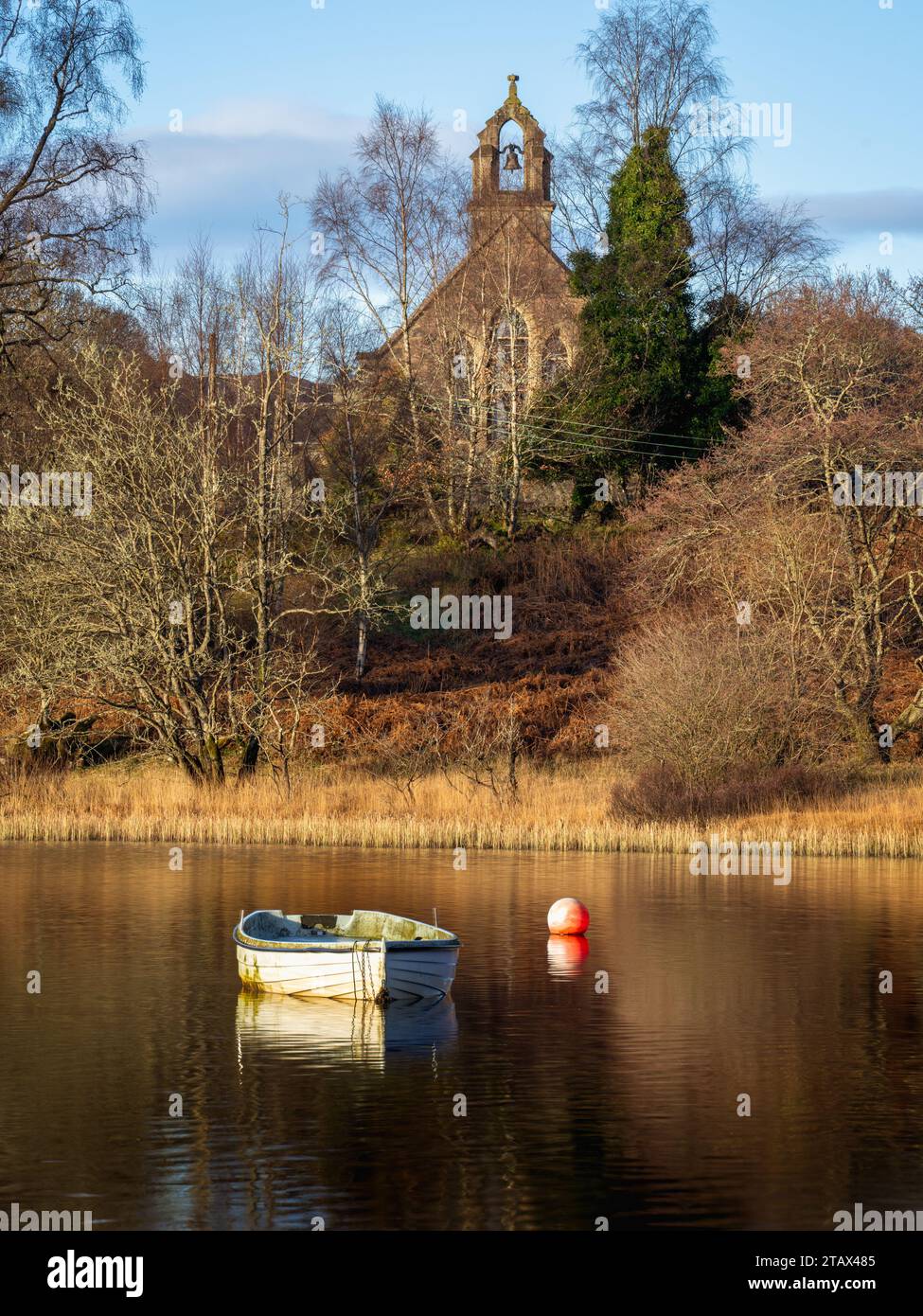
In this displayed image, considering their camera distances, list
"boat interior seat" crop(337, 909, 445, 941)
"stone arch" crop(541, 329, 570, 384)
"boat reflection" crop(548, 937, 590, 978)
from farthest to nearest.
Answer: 1. "stone arch" crop(541, 329, 570, 384)
2. "boat reflection" crop(548, 937, 590, 978)
3. "boat interior seat" crop(337, 909, 445, 941)

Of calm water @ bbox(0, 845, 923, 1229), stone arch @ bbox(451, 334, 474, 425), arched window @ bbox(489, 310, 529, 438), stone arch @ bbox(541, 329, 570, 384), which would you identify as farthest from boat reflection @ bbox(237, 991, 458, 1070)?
stone arch @ bbox(541, 329, 570, 384)

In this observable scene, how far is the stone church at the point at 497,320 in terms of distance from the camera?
210 feet

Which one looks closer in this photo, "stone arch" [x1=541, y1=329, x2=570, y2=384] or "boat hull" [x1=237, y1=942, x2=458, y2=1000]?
"boat hull" [x1=237, y1=942, x2=458, y2=1000]

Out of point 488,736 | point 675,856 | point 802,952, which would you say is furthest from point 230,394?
point 802,952

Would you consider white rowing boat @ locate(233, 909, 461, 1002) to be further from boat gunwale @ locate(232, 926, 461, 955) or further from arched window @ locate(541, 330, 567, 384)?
arched window @ locate(541, 330, 567, 384)

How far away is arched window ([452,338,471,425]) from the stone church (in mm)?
49

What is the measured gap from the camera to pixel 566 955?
2544 cm

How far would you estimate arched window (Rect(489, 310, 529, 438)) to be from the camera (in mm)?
62969

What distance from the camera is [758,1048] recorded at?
63.8 ft

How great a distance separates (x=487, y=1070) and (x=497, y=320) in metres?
51.8

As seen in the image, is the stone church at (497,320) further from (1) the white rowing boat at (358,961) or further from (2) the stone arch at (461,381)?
(1) the white rowing boat at (358,961)

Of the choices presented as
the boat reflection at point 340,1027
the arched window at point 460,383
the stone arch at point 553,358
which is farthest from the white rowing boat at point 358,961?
the stone arch at point 553,358

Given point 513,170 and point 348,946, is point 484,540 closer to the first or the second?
point 513,170
